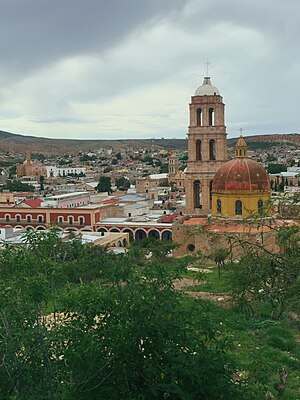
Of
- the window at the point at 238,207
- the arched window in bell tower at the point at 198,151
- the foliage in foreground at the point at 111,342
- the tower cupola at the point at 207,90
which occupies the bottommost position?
the window at the point at 238,207

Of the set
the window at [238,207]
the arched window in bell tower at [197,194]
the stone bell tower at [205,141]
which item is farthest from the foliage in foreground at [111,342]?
the arched window in bell tower at [197,194]

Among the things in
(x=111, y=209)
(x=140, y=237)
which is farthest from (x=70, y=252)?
(x=111, y=209)

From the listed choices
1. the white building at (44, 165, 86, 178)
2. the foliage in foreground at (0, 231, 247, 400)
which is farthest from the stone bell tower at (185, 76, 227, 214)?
the white building at (44, 165, 86, 178)

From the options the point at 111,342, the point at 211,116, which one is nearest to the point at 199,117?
the point at 211,116

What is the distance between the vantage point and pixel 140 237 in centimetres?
3341

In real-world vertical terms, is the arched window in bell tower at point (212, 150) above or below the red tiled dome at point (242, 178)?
above

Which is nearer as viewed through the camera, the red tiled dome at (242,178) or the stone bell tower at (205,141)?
the red tiled dome at (242,178)

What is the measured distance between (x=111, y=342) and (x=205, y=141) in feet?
74.7

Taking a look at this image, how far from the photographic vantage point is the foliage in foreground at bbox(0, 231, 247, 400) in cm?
596

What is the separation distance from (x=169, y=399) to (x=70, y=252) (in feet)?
10.2

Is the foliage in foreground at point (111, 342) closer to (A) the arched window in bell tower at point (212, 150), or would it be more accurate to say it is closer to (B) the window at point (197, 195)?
(A) the arched window in bell tower at point (212, 150)

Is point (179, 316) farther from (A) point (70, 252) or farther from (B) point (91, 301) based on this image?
(A) point (70, 252)

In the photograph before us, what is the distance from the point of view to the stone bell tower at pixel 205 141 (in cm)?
2823

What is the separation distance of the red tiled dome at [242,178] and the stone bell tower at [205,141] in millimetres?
4578
